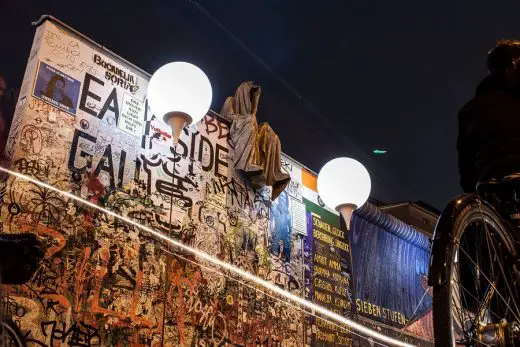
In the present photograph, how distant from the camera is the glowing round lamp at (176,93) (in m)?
4.55

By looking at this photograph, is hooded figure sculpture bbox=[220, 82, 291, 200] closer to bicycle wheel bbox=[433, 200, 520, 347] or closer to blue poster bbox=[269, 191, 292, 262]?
blue poster bbox=[269, 191, 292, 262]

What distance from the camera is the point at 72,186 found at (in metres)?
4.00

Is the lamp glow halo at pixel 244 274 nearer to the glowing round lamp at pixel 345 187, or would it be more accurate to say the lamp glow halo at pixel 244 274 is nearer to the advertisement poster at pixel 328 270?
the advertisement poster at pixel 328 270

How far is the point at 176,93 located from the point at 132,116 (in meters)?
0.50

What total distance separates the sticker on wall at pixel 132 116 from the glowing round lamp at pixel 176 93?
0.67 feet

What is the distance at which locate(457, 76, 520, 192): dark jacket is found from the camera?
306 centimetres

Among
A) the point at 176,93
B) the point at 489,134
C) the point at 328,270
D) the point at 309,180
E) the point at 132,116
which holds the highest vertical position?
the point at 309,180

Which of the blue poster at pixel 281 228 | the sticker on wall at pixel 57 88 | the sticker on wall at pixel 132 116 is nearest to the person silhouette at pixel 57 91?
the sticker on wall at pixel 57 88

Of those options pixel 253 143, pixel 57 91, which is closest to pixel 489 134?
pixel 253 143

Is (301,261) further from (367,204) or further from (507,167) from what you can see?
(507,167)

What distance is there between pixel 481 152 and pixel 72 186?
305 centimetres

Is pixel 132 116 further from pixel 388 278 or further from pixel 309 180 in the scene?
pixel 388 278

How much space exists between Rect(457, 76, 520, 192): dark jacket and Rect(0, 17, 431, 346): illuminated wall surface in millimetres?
2584

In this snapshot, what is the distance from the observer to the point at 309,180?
666cm
